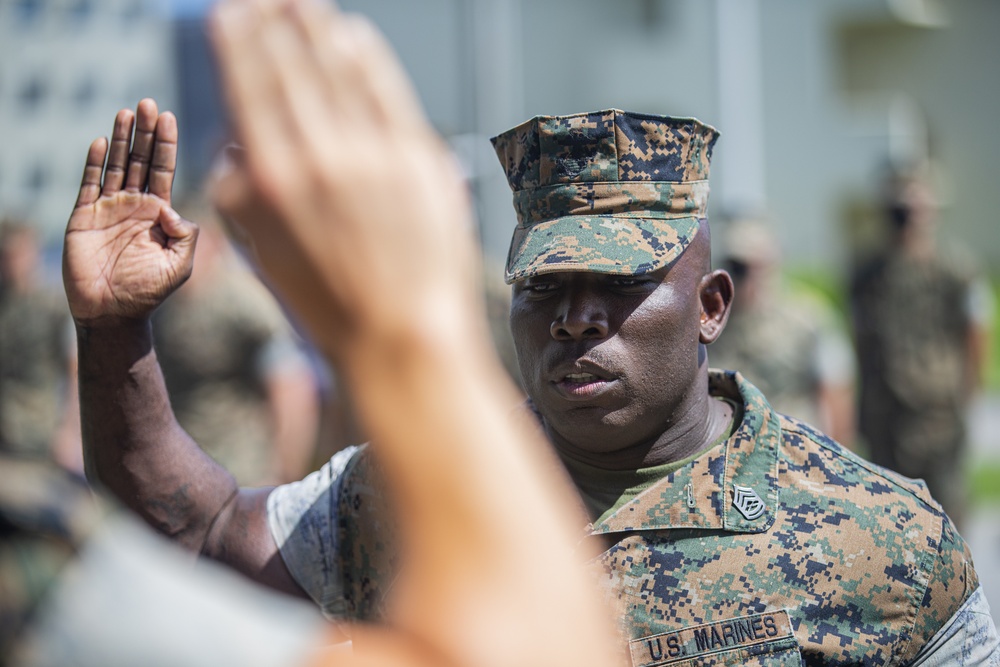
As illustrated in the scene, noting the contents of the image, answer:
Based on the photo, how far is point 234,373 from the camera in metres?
Result: 6.67

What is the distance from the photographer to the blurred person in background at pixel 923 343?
7684 mm

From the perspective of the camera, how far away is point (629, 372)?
2.34m

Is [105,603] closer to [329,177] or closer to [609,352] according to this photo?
[329,177]

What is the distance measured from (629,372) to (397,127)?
1.40 meters

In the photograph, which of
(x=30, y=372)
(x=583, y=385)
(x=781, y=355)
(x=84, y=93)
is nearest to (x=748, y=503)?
(x=583, y=385)

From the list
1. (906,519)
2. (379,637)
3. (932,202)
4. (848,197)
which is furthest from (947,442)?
(848,197)

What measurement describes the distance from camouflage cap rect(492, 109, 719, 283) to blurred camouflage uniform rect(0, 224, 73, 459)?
5.86 m

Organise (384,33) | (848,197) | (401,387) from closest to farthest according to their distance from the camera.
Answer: (401,387), (384,33), (848,197)

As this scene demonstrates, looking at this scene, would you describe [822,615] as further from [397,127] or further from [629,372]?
[397,127]

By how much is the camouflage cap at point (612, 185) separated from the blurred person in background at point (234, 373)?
14.0 feet

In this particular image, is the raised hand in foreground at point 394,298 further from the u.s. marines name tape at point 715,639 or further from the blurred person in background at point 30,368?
the blurred person in background at point 30,368

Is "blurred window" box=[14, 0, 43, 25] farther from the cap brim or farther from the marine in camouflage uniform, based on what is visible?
the cap brim

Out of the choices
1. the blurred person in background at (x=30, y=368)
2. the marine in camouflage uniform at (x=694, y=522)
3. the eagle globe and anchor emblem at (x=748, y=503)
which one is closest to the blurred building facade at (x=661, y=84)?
the blurred person in background at (x=30, y=368)

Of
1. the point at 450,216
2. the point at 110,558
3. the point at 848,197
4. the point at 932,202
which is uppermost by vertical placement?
the point at 450,216
